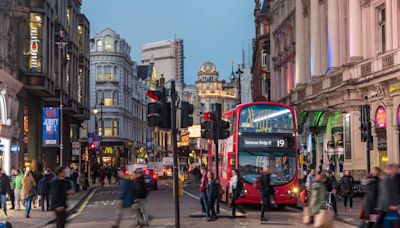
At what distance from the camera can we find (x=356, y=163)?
4188 cm

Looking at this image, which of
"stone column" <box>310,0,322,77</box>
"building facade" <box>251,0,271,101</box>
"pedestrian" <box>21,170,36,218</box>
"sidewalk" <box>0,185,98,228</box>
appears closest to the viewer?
"sidewalk" <box>0,185,98,228</box>

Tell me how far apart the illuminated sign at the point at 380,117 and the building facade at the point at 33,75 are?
18.8 m

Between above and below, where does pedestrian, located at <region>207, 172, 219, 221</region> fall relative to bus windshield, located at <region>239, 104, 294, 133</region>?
below

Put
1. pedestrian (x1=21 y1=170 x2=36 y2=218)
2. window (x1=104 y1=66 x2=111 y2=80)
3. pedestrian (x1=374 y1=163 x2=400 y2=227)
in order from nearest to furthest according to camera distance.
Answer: pedestrian (x1=374 y1=163 x2=400 y2=227) → pedestrian (x1=21 y1=170 x2=36 y2=218) → window (x1=104 y1=66 x2=111 y2=80)

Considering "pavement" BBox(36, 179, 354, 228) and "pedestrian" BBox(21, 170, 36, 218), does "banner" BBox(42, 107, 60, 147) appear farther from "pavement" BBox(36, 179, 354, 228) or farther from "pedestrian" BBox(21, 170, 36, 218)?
"pedestrian" BBox(21, 170, 36, 218)

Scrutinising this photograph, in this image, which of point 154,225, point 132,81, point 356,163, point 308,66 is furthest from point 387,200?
point 132,81

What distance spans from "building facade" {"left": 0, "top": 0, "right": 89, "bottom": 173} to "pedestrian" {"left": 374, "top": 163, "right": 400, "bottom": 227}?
83.0ft

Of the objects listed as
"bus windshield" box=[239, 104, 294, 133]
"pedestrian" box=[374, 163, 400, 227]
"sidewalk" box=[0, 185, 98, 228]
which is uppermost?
"bus windshield" box=[239, 104, 294, 133]

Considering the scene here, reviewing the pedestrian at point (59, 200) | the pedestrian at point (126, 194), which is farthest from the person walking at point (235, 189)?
the pedestrian at point (59, 200)

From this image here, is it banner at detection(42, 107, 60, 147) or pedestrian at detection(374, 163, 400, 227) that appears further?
banner at detection(42, 107, 60, 147)

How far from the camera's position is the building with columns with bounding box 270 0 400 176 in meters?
37.3

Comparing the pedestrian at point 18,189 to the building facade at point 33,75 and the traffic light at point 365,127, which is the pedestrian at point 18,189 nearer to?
the building facade at point 33,75

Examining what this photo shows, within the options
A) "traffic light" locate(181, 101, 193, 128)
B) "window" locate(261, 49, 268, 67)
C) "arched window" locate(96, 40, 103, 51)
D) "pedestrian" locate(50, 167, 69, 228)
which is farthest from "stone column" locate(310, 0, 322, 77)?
"arched window" locate(96, 40, 103, 51)

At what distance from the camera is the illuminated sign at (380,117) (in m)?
38.2
